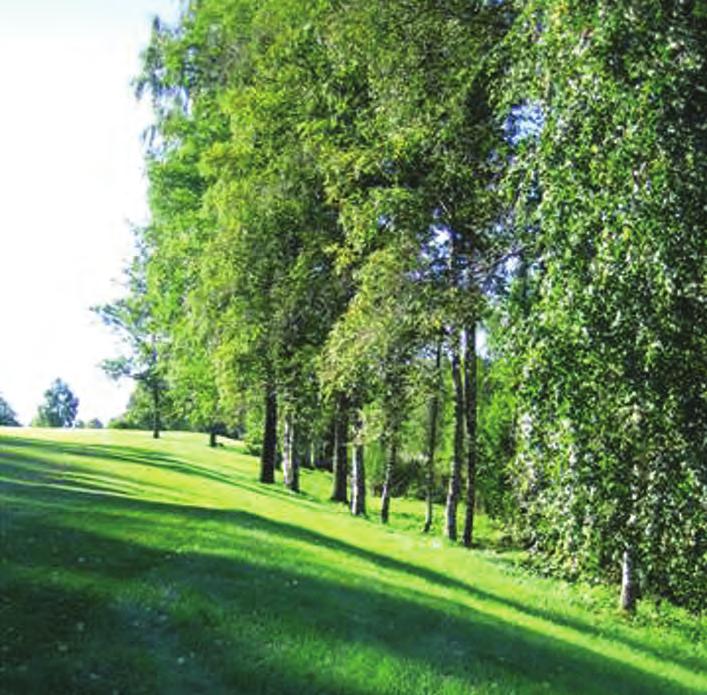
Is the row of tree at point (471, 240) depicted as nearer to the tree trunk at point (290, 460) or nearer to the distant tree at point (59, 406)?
the tree trunk at point (290, 460)

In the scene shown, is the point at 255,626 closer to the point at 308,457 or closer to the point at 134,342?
the point at 134,342

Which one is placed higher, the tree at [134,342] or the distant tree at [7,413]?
the tree at [134,342]

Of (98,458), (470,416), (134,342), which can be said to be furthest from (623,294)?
(134,342)

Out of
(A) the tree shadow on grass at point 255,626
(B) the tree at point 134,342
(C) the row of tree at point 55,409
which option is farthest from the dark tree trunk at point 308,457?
(C) the row of tree at point 55,409

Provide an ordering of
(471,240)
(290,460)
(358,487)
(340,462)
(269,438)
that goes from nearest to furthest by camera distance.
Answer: (471,240) < (358,487) < (269,438) < (340,462) < (290,460)

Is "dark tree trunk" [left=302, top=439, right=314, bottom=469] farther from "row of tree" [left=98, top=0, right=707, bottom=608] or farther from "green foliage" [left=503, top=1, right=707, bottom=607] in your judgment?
"green foliage" [left=503, top=1, right=707, bottom=607]

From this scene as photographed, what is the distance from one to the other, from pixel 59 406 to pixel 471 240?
335 ft

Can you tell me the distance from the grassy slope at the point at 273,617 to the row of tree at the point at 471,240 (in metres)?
1.43

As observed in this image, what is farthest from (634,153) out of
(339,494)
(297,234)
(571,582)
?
(339,494)

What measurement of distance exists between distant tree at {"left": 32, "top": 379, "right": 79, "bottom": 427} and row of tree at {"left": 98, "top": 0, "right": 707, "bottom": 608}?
3099 inches

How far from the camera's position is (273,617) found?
26.3 feet

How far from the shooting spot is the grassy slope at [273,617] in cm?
678

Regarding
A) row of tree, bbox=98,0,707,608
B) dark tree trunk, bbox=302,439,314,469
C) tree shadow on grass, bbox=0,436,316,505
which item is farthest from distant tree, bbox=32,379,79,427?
tree shadow on grass, bbox=0,436,316,505

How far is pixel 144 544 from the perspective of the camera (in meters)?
10.3
